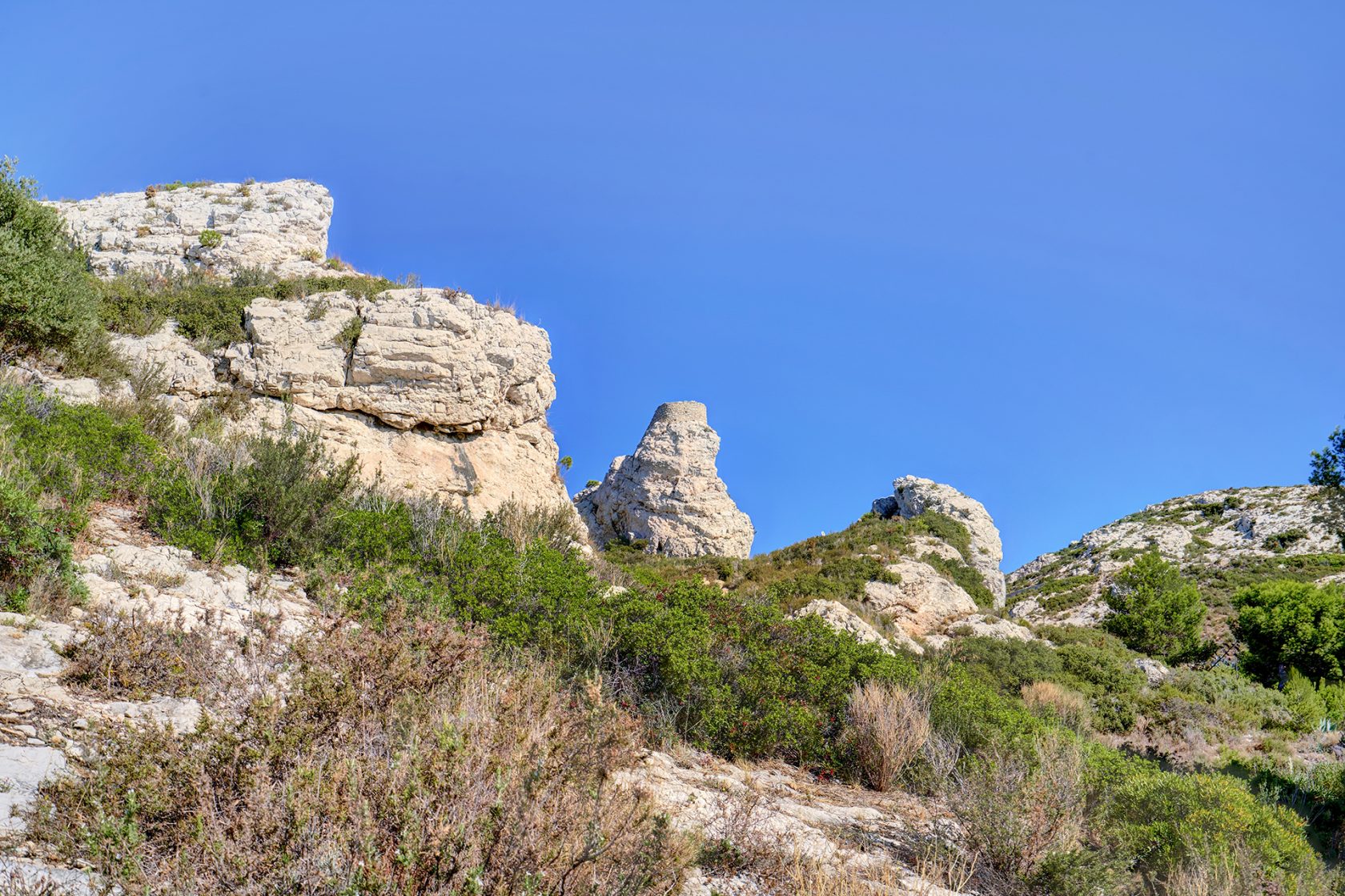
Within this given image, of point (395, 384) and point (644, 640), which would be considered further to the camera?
point (395, 384)

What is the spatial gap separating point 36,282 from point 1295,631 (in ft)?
103

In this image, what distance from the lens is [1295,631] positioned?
2147 cm

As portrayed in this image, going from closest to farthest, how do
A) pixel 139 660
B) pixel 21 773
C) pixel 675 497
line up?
pixel 21 773
pixel 139 660
pixel 675 497

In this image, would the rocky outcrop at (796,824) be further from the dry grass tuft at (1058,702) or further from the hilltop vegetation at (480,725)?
the dry grass tuft at (1058,702)

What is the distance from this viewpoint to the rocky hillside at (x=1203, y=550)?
3303 centimetres

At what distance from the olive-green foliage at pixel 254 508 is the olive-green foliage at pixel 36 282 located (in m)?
4.63

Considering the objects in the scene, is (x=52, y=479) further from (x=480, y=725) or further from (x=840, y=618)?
(x=840, y=618)

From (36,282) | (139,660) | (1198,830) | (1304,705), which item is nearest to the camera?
(139,660)

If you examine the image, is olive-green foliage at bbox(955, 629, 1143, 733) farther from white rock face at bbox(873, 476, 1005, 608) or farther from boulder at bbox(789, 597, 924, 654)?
white rock face at bbox(873, 476, 1005, 608)

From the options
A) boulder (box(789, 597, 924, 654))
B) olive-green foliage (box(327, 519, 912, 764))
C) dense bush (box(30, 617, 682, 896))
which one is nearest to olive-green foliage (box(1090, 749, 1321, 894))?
olive-green foliage (box(327, 519, 912, 764))

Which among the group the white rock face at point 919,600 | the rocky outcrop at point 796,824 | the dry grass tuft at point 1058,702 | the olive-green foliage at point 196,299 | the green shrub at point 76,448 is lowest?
the rocky outcrop at point 796,824

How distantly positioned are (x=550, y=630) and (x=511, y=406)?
9.33 m

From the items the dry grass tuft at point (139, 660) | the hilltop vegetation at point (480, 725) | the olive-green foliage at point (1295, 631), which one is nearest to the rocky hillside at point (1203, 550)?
the olive-green foliage at point (1295, 631)

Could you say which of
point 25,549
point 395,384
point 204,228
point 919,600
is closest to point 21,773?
point 25,549
